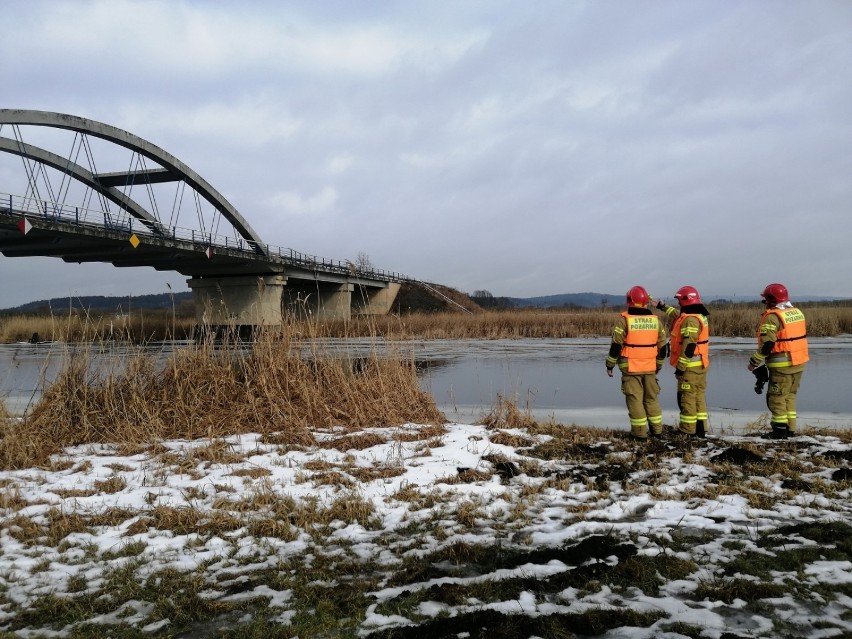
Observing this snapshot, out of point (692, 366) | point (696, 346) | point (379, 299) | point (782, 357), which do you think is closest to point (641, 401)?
point (692, 366)

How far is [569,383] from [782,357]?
639cm

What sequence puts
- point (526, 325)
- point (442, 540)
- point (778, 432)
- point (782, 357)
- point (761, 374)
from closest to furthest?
point (442, 540), point (778, 432), point (782, 357), point (761, 374), point (526, 325)

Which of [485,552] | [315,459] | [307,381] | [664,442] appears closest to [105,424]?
[307,381]

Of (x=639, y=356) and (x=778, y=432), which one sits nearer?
(x=778, y=432)

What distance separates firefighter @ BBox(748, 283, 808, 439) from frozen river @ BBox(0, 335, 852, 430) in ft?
3.22

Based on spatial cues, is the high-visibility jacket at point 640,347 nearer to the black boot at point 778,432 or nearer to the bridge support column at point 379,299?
the black boot at point 778,432

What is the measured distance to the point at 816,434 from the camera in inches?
290

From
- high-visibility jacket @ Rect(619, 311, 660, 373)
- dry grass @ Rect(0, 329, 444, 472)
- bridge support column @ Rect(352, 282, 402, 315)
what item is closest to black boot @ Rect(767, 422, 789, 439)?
high-visibility jacket @ Rect(619, 311, 660, 373)

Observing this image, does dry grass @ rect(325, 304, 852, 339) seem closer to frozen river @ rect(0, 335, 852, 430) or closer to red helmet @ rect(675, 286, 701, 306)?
frozen river @ rect(0, 335, 852, 430)

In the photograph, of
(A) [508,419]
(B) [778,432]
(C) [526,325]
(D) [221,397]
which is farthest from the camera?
(C) [526,325]

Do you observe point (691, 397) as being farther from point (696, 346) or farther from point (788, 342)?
point (788, 342)

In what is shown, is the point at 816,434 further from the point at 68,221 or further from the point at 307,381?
the point at 68,221

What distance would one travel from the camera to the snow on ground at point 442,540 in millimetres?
3043

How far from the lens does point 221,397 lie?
8656 millimetres
